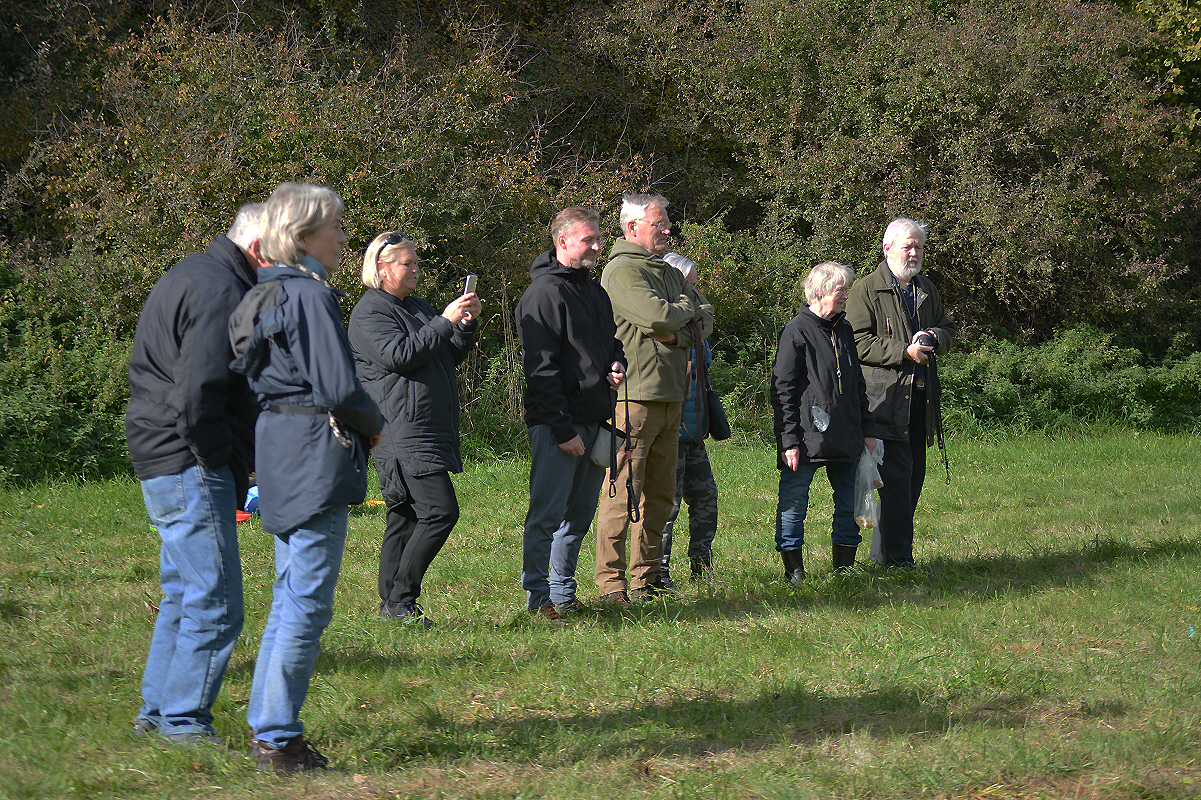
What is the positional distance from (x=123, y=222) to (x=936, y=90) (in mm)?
10639

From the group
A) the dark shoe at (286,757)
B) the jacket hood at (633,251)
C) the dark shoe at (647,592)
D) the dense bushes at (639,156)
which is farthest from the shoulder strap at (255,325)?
the dense bushes at (639,156)

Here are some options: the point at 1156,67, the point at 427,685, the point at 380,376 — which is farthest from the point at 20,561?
the point at 1156,67

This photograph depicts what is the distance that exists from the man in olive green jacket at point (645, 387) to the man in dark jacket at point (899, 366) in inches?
52.1

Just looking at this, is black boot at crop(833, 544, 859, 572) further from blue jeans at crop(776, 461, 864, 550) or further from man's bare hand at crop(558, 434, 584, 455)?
man's bare hand at crop(558, 434, 584, 455)

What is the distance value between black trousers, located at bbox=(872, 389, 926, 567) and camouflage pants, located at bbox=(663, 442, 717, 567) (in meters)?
1.08

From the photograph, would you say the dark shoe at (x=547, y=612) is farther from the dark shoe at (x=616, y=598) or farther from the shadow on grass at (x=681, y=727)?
the shadow on grass at (x=681, y=727)

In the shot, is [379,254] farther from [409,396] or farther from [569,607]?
[569,607]

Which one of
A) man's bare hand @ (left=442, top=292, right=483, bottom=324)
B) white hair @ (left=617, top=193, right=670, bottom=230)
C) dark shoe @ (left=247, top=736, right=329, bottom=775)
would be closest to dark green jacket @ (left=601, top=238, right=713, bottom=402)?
white hair @ (left=617, top=193, right=670, bottom=230)

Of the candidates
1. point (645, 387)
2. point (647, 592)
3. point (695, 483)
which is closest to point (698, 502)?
point (695, 483)

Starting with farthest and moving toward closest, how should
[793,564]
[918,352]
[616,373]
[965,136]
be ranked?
[965,136] < [918,352] < [793,564] < [616,373]

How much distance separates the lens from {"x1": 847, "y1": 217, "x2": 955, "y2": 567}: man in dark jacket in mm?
6492

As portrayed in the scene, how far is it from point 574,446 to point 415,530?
2.95 feet

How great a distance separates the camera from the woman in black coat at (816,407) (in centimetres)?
618

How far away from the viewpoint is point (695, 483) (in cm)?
652
